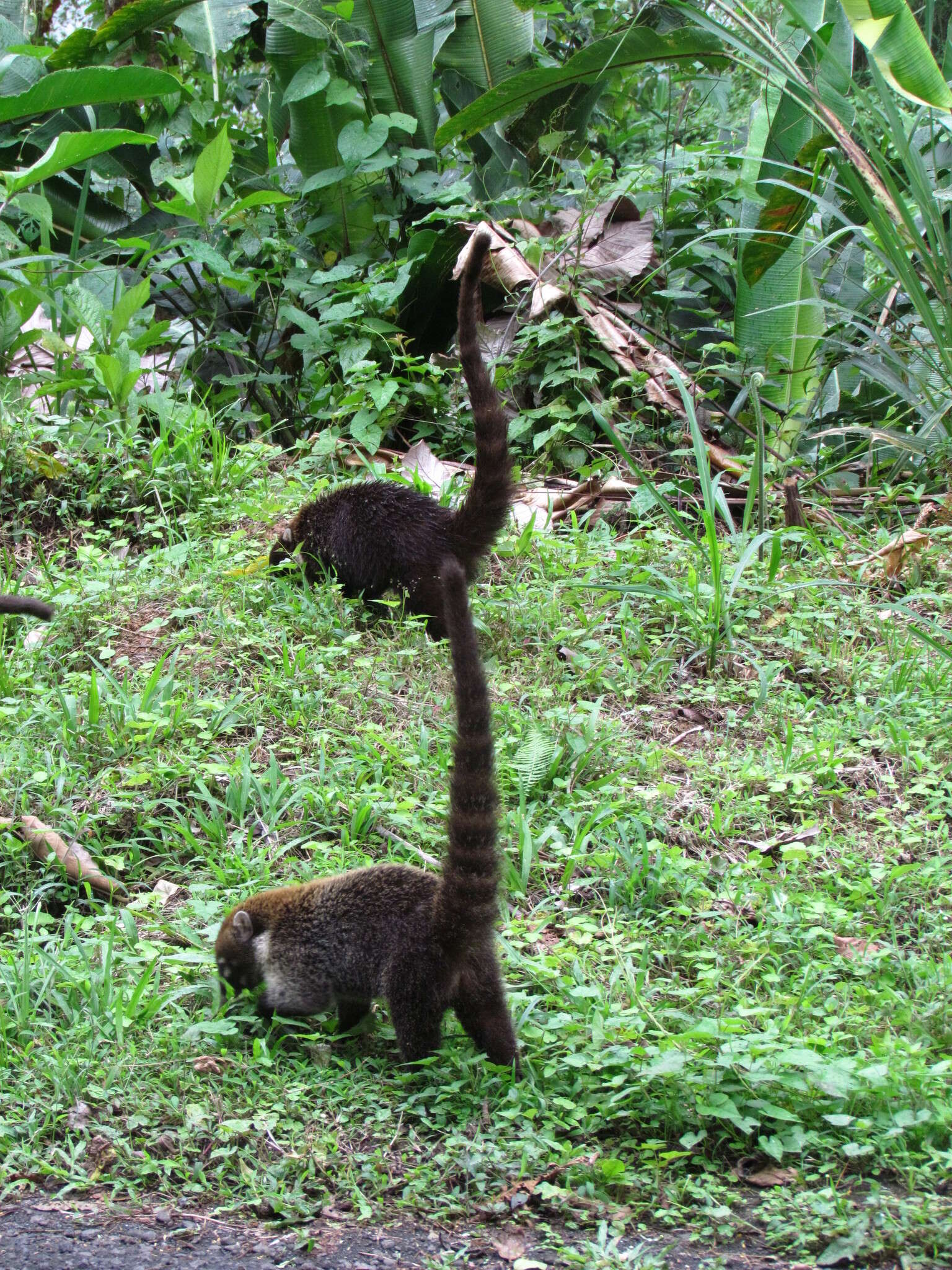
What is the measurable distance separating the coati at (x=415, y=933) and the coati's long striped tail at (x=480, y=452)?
213 cm

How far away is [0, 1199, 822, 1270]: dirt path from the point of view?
6.52ft

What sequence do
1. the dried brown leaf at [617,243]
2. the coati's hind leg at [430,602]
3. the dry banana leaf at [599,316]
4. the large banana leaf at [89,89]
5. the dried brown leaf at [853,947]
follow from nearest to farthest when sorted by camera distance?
the dried brown leaf at [853,947] < the coati's hind leg at [430,602] < the dry banana leaf at [599,316] < the large banana leaf at [89,89] < the dried brown leaf at [617,243]

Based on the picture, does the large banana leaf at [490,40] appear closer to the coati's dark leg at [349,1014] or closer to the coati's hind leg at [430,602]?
the coati's hind leg at [430,602]

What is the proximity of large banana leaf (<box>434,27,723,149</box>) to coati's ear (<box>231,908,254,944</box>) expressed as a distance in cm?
555

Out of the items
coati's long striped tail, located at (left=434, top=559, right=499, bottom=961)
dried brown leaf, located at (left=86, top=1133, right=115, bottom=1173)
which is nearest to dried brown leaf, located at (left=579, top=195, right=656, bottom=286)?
coati's long striped tail, located at (left=434, top=559, right=499, bottom=961)

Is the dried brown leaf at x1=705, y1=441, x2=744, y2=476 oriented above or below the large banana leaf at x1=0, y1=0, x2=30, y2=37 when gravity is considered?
below

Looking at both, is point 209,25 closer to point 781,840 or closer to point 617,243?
point 617,243

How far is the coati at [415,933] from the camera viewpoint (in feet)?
7.96

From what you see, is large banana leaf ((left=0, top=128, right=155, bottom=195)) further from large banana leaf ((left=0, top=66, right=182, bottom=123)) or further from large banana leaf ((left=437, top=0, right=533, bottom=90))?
large banana leaf ((left=437, top=0, right=533, bottom=90))

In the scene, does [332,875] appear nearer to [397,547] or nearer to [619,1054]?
[619,1054]

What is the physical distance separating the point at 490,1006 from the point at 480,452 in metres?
2.48

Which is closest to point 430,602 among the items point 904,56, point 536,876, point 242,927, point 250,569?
point 250,569

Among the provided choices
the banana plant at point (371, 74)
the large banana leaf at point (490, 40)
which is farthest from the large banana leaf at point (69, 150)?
the large banana leaf at point (490, 40)

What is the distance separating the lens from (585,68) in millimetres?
6812
